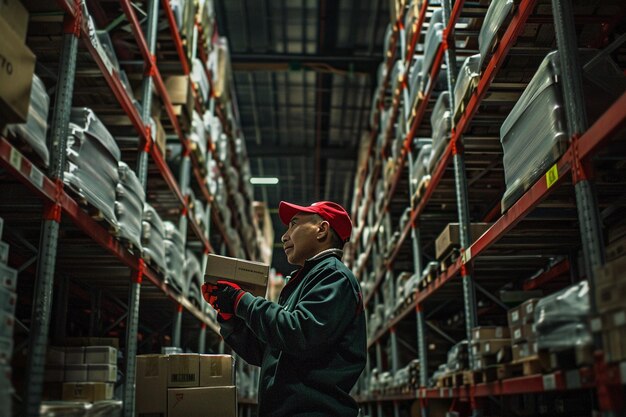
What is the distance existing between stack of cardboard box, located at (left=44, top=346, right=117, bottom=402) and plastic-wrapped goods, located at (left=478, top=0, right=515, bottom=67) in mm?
3493

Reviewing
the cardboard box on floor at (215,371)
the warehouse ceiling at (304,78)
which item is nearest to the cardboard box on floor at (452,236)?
the cardboard box on floor at (215,371)

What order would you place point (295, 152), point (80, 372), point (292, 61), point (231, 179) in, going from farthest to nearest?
point (295, 152) < point (292, 61) < point (231, 179) < point (80, 372)

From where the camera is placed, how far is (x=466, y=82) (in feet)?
17.1

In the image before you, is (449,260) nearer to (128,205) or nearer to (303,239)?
(303,239)

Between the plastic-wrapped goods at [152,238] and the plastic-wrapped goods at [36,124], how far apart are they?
2478 millimetres

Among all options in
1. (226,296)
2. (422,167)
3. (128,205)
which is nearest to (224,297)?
(226,296)

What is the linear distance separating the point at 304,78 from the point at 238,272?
11.4 metres

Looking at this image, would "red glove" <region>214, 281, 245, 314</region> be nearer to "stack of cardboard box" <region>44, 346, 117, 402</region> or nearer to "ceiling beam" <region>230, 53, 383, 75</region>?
"stack of cardboard box" <region>44, 346, 117, 402</region>

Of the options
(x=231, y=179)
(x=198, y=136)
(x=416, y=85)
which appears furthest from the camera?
(x=231, y=179)

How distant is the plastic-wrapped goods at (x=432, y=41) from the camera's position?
622 cm

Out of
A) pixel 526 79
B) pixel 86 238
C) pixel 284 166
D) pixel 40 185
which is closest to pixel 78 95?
pixel 86 238

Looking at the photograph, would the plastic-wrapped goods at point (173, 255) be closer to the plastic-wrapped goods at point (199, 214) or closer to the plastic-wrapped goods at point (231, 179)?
the plastic-wrapped goods at point (199, 214)

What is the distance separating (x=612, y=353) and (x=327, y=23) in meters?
10.9

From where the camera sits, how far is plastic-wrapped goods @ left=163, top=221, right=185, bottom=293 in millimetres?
7039
